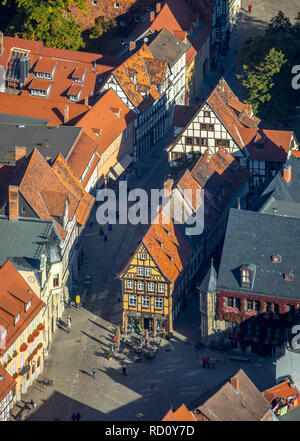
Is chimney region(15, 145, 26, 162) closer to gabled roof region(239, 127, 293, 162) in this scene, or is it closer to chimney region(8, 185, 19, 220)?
chimney region(8, 185, 19, 220)

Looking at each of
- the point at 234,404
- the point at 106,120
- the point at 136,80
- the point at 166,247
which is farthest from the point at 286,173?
the point at 234,404

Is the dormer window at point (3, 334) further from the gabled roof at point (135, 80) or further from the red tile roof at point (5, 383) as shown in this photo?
the gabled roof at point (135, 80)

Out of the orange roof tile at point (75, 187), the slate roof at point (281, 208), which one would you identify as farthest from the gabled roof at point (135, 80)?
the slate roof at point (281, 208)

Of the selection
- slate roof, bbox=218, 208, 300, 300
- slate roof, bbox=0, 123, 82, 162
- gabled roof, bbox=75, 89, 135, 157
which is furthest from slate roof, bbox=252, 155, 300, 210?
gabled roof, bbox=75, 89, 135, 157

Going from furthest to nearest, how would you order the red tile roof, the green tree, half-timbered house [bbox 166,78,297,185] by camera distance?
the green tree → half-timbered house [bbox 166,78,297,185] → the red tile roof

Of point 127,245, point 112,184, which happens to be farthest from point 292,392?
point 112,184

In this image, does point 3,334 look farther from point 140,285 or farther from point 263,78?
point 263,78

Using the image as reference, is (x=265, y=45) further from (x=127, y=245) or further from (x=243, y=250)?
(x=243, y=250)
